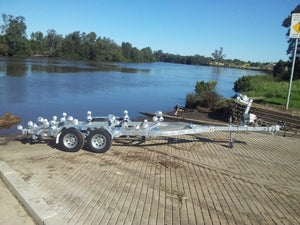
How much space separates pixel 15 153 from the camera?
7.57 metres

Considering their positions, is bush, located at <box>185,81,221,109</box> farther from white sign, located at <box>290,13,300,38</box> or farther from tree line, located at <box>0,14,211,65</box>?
tree line, located at <box>0,14,211,65</box>

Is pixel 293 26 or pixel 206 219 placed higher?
pixel 293 26

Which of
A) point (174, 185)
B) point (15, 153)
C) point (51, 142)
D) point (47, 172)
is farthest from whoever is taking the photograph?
point (51, 142)

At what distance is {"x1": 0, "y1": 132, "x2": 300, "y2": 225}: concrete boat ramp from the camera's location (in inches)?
174

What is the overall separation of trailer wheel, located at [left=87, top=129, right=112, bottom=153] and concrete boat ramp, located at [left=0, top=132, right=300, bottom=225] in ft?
0.78

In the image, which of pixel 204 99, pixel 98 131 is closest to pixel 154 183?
pixel 98 131

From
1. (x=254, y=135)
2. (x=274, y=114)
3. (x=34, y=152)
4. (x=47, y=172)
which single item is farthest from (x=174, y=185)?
(x=274, y=114)

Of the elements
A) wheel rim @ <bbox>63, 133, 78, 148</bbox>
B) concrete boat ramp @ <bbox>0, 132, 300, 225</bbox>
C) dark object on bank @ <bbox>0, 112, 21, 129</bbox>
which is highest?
wheel rim @ <bbox>63, 133, 78, 148</bbox>

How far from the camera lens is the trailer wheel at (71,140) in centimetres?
728

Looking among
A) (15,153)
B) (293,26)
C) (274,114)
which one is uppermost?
(293,26)

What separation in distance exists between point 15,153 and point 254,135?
8199mm

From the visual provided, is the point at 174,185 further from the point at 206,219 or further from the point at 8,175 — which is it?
the point at 8,175

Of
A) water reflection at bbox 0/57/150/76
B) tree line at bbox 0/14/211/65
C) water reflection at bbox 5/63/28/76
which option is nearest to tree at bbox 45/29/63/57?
tree line at bbox 0/14/211/65

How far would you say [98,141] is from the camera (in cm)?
743
